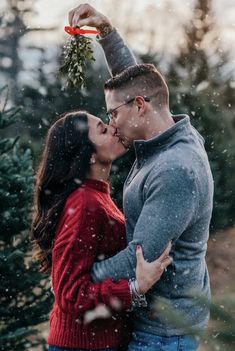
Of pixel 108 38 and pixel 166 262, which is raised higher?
pixel 108 38

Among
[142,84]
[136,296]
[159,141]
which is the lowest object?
[136,296]

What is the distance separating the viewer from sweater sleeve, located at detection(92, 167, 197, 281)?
8.71ft

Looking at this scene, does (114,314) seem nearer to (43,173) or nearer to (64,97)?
(43,173)

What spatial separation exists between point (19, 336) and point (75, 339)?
3.61 m

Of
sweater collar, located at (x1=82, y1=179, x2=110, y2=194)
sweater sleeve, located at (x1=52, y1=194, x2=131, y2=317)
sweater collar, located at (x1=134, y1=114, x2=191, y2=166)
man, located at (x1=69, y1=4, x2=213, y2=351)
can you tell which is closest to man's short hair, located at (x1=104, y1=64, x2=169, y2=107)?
man, located at (x1=69, y1=4, x2=213, y2=351)

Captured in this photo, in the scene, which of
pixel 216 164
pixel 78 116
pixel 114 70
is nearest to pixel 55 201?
pixel 78 116

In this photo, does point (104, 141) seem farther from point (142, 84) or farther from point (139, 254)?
point (139, 254)

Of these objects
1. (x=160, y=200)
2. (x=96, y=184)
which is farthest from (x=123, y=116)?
(x=160, y=200)

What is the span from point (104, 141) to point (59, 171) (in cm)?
26

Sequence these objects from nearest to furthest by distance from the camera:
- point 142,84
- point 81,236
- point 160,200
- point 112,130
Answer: point 160,200, point 81,236, point 142,84, point 112,130

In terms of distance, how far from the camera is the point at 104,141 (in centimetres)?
325

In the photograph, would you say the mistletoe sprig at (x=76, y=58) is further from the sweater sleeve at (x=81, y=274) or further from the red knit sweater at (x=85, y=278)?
the sweater sleeve at (x=81, y=274)

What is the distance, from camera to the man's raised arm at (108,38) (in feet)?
11.8

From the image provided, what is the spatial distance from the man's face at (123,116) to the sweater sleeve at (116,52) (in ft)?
2.06
